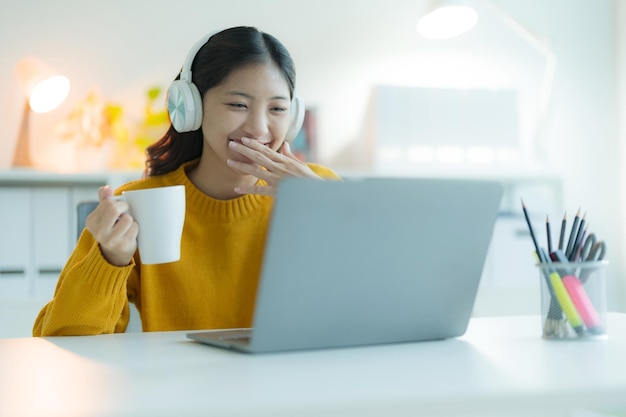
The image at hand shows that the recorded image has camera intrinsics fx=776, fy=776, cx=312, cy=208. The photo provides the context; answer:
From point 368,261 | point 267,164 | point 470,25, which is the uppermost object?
point 470,25

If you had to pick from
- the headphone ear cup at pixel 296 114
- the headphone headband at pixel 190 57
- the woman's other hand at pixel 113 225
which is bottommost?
the woman's other hand at pixel 113 225

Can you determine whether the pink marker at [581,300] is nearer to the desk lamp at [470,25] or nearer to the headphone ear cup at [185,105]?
the headphone ear cup at [185,105]

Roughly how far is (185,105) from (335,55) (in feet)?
6.13

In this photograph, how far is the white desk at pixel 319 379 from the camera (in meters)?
0.60

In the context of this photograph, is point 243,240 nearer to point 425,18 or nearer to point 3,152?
point 425,18

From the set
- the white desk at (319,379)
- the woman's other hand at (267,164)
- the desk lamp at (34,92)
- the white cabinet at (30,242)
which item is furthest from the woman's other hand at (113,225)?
the desk lamp at (34,92)

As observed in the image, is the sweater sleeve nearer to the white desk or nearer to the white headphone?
the white desk

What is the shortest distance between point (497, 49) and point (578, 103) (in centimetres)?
44

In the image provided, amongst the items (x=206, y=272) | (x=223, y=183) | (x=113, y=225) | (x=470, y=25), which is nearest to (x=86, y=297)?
(x=113, y=225)

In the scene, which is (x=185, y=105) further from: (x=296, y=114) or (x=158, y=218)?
(x=158, y=218)

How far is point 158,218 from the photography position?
3.21ft

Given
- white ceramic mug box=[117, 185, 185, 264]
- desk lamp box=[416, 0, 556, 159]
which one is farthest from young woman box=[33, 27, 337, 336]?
desk lamp box=[416, 0, 556, 159]

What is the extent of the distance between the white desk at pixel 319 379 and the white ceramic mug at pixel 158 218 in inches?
4.8

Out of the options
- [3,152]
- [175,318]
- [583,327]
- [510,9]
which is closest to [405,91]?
[510,9]
